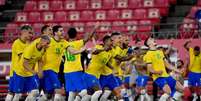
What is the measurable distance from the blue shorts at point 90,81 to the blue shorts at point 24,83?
1.24 metres

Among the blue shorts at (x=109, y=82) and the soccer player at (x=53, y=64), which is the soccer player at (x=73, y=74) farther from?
the blue shorts at (x=109, y=82)

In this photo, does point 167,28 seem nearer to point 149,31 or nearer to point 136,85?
point 149,31

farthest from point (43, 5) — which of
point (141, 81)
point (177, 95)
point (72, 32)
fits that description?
point (72, 32)

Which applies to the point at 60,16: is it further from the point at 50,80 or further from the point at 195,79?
the point at 50,80

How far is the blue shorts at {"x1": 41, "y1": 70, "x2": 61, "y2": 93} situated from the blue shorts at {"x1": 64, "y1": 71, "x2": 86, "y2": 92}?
0.42 meters

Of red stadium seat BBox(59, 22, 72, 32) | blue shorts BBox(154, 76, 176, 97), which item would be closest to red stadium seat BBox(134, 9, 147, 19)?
red stadium seat BBox(59, 22, 72, 32)

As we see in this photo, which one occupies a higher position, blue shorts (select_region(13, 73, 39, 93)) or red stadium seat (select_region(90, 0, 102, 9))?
red stadium seat (select_region(90, 0, 102, 9))

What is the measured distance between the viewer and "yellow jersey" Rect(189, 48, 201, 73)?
21.9 meters

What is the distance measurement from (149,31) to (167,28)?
192 centimetres

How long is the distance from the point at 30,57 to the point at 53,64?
3.17 ft

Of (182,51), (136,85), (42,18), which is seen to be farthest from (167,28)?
(136,85)

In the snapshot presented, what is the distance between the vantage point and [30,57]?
54.5 feet

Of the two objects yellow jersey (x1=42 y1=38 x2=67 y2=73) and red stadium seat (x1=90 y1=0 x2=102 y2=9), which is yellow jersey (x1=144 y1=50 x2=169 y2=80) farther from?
red stadium seat (x1=90 y1=0 x2=102 y2=9)

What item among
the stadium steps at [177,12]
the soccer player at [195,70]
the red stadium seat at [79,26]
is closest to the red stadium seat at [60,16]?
the red stadium seat at [79,26]
